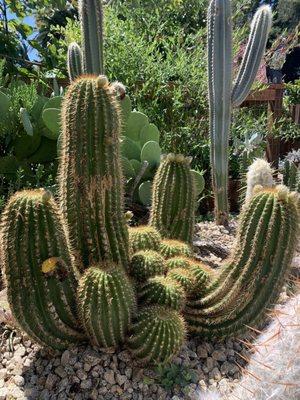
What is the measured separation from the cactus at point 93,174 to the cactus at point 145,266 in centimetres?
5

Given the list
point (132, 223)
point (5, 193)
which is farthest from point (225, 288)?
point (5, 193)

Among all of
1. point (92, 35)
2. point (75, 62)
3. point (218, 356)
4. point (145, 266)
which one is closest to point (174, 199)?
point (145, 266)

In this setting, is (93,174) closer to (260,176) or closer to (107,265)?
(107,265)

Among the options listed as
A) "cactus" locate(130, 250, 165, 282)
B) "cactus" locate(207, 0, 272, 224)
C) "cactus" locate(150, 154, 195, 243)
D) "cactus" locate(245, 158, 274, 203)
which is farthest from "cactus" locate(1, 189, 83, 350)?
"cactus" locate(207, 0, 272, 224)

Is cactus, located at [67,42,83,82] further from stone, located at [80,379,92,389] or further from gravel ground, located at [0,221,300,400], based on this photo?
stone, located at [80,379,92,389]

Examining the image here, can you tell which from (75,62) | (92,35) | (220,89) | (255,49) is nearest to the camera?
(92,35)

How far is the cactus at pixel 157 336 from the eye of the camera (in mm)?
2084

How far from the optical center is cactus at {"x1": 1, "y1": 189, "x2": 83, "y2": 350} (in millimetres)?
1999

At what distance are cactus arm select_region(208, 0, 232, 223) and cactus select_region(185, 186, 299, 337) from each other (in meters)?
2.19

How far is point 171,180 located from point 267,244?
0.80 metres

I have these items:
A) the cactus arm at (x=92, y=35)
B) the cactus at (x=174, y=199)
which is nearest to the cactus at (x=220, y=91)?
the cactus arm at (x=92, y=35)

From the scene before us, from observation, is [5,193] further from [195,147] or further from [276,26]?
[276,26]

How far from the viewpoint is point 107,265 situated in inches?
86.1

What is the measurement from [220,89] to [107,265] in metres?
2.64
